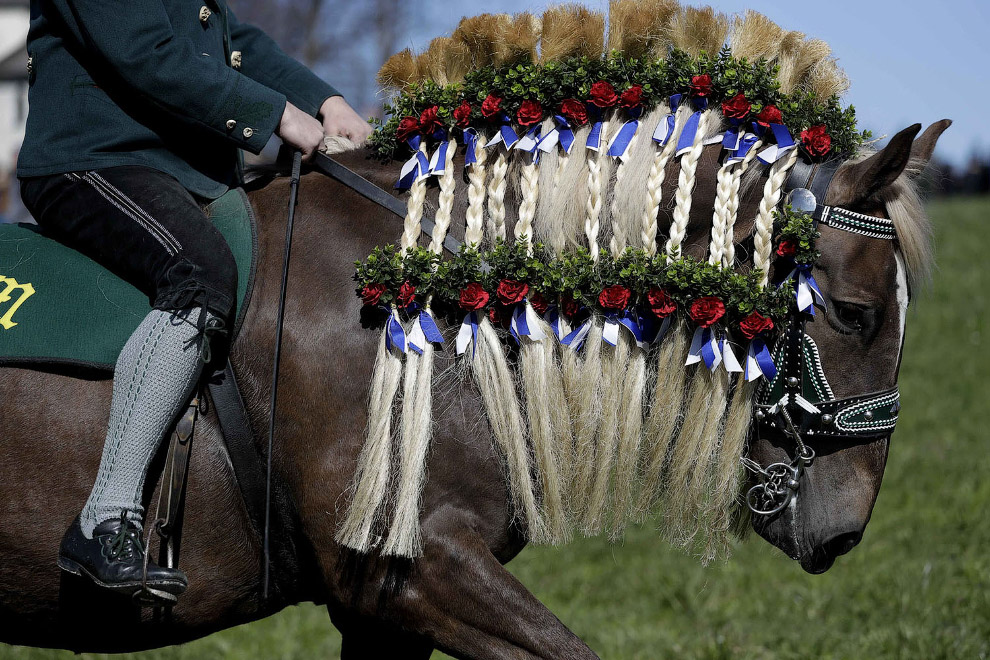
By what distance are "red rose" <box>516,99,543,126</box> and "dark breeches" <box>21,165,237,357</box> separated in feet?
2.85

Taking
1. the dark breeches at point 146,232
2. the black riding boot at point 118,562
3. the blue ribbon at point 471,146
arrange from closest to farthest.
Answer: the black riding boot at point 118,562 < the dark breeches at point 146,232 < the blue ribbon at point 471,146

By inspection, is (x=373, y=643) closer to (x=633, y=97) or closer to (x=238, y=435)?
(x=238, y=435)

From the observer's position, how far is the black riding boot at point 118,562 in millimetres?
2199

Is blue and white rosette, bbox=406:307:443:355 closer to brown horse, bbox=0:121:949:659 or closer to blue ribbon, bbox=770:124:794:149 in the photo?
brown horse, bbox=0:121:949:659

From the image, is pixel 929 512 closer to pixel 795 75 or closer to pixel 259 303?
pixel 795 75

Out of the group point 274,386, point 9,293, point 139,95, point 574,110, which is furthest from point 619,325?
point 9,293

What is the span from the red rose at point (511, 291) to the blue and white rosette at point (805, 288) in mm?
704

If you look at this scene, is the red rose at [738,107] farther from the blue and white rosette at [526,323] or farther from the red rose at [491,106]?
the blue and white rosette at [526,323]

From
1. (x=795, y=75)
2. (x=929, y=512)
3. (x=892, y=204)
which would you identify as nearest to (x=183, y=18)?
(x=795, y=75)

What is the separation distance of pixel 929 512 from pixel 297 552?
5.24m

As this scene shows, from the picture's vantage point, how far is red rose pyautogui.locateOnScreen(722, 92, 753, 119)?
94.9 inches

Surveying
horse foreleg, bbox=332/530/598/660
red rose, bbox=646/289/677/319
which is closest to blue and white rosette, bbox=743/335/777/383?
red rose, bbox=646/289/677/319

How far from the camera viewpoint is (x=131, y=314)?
237 cm

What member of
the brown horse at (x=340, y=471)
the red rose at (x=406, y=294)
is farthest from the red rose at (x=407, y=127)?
the red rose at (x=406, y=294)
